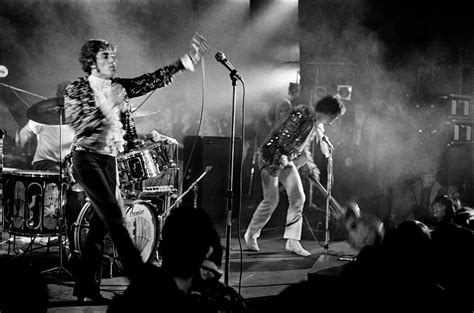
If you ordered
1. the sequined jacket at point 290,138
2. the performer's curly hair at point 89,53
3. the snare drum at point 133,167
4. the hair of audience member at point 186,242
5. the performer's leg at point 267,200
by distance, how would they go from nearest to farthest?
the hair of audience member at point 186,242 < the performer's curly hair at point 89,53 < the snare drum at point 133,167 < the sequined jacket at point 290,138 < the performer's leg at point 267,200

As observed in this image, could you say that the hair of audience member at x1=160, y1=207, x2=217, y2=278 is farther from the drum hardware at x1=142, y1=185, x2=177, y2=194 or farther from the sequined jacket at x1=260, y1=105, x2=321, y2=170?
the sequined jacket at x1=260, y1=105, x2=321, y2=170

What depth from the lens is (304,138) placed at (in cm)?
632

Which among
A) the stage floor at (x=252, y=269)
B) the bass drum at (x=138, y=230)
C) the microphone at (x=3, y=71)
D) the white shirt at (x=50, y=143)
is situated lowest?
the stage floor at (x=252, y=269)

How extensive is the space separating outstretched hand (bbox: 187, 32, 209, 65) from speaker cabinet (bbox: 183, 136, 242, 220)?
4.19 m

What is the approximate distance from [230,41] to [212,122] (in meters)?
1.77

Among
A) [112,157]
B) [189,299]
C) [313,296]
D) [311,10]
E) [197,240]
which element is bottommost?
[313,296]

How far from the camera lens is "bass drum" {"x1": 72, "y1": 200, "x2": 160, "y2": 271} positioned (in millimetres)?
4957

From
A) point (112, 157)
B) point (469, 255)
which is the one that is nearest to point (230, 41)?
point (112, 157)

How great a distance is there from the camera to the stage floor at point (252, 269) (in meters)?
4.61

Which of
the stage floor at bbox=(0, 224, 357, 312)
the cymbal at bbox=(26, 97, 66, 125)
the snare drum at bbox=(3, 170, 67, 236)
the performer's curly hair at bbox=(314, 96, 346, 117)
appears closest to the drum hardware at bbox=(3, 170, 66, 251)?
the snare drum at bbox=(3, 170, 67, 236)

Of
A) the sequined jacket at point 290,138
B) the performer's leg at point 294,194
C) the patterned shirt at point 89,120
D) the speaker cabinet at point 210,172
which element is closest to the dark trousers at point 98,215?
the patterned shirt at point 89,120

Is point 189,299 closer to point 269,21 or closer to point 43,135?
point 43,135

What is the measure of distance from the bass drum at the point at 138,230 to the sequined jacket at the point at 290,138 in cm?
168

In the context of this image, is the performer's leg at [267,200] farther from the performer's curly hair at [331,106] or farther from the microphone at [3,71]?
the microphone at [3,71]
